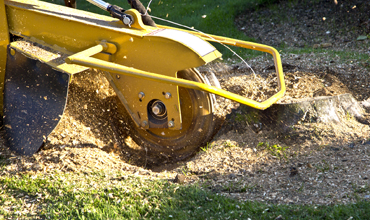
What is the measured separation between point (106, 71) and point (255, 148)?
1.50 m

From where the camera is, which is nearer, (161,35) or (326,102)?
(161,35)

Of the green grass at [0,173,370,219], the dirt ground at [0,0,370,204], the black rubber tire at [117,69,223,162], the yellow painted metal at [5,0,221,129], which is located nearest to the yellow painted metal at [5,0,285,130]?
the yellow painted metal at [5,0,221,129]

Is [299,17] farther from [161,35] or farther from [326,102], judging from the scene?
[161,35]

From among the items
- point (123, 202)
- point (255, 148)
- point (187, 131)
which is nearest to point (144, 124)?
point (187, 131)

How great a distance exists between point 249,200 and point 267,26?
16.7 feet

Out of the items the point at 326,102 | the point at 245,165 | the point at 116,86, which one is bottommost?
the point at 245,165

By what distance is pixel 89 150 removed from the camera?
3.34 m

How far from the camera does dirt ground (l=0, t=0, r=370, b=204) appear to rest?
8.95ft

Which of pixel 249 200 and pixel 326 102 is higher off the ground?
pixel 326 102

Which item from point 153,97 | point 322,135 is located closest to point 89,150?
point 153,97

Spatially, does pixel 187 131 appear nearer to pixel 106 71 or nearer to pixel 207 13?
pixel 106 71

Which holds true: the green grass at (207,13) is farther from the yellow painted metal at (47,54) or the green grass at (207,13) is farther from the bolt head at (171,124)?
the yellow painted metal at (47,54)

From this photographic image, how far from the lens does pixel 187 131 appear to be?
134 inches

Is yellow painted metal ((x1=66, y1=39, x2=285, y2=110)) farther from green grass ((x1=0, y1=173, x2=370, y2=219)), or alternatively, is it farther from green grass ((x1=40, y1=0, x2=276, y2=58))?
green grass ((x1=40, y1=0, x2=276, y2=58))
